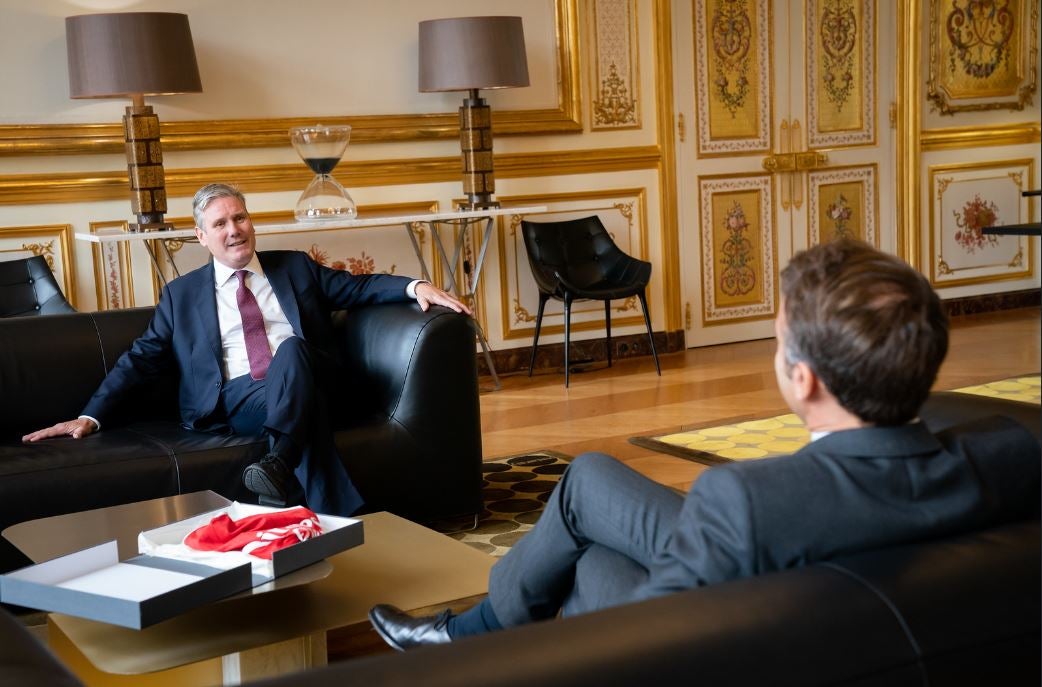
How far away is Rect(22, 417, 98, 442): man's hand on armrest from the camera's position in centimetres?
322

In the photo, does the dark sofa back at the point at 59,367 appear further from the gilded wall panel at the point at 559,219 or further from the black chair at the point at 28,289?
the gilded wall panel at the point at 559,219

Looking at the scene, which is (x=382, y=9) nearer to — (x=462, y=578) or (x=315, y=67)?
(x=315, y=67)

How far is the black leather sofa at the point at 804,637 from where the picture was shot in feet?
3.04

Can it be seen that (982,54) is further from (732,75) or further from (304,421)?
(304,421)

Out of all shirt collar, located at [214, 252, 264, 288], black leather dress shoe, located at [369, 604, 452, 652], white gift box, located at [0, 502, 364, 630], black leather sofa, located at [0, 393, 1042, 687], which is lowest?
black leather dress shoe, located at [369, 604, 452, 652]

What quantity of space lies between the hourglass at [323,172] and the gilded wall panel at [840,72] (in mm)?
2918

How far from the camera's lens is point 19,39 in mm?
4871

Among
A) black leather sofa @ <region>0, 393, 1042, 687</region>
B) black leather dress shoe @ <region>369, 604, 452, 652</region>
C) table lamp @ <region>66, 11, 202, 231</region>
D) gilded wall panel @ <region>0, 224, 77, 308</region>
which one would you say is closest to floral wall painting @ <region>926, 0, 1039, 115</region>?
table lamp @ <region>66, 11, 202, 231</region>

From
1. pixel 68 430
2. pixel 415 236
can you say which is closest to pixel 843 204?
pixel 415 236

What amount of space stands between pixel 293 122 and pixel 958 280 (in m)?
4.09

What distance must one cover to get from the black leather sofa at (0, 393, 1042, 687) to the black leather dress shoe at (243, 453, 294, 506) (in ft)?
6.89

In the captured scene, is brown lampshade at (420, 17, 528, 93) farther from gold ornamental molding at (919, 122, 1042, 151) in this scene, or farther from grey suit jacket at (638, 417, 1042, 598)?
grey suit jacket at (638, 417, 1042, 598)

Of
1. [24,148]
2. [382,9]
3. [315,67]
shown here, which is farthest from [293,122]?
[24,148]

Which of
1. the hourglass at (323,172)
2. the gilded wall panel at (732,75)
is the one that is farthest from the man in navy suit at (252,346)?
the gilded wall panel at (732,75)
